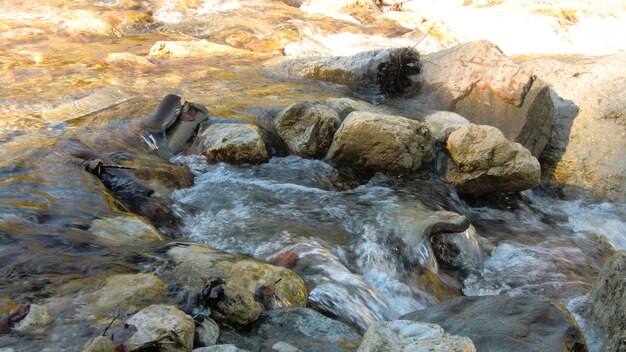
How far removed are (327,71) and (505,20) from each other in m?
7.48

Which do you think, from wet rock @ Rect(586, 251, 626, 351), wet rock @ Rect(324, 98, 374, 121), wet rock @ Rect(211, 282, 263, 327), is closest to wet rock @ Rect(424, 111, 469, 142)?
wet rock @ Rect(324, 98, 374, 121)

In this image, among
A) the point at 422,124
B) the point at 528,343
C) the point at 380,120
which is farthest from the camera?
the point at 422,124

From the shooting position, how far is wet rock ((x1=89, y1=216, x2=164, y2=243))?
11.2 feet

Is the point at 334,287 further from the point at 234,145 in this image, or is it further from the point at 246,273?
the point at 234,145

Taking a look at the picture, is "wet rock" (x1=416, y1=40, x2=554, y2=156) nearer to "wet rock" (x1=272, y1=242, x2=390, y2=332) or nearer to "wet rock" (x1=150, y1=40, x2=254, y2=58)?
"wet rock" (x1=272, y1=242, x2=390, y2=332)

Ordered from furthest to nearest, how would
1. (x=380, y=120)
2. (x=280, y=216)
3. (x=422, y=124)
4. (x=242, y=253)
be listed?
(x=422, y=124) → (x=380, y=120) → (x=280, y=216) → (x=242, y=253)

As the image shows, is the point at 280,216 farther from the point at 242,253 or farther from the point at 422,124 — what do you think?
the point at 422,124

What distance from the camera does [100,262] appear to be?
2945mm

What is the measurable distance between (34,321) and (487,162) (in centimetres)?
448

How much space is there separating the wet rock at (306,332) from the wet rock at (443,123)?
12.3 feet

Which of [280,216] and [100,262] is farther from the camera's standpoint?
[280,216]

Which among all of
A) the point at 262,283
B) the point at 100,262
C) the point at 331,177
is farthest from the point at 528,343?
the point at 331,177

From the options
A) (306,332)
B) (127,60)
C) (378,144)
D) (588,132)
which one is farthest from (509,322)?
(127,60)

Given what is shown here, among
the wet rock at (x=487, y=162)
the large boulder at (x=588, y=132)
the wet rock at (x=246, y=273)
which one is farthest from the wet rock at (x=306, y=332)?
the large boulder at (x=588, y=132)
